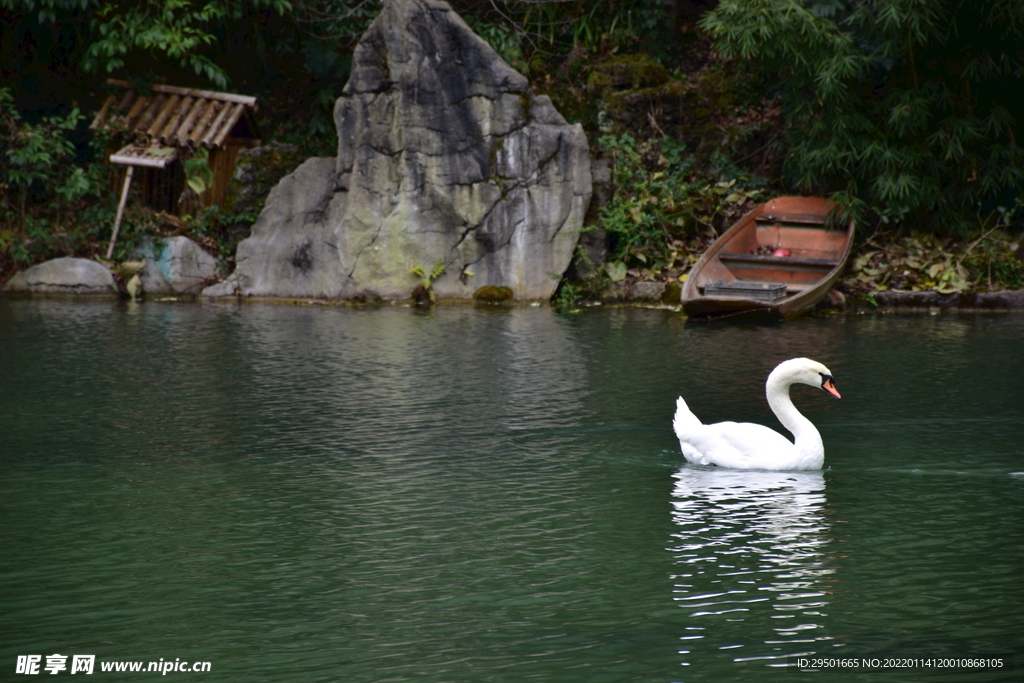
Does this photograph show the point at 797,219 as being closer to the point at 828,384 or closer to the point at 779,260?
the point at 779,260

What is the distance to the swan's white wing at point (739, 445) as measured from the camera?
705cm

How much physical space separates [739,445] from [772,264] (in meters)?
9.60

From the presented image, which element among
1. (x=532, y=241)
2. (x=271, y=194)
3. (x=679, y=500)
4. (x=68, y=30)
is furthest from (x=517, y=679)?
(x=68, y=30)

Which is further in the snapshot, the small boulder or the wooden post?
the wooden post

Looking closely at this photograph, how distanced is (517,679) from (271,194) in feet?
50.1

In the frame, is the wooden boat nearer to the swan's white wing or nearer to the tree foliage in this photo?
the tree foliage

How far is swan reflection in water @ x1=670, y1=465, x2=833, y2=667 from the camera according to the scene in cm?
451

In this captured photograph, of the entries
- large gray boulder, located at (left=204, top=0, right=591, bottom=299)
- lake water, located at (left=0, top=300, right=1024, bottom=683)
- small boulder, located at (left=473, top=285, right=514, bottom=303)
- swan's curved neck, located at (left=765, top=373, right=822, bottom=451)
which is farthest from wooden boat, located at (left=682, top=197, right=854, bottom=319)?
swan's curved neck, located at (left=765, top=373, right=822, bottom=451)

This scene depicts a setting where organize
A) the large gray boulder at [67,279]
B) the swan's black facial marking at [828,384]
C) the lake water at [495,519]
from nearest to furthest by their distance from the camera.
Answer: the lake water at [495,519]
the swan's black facial marking at [828,384]
the large gray boulder at [67,279]

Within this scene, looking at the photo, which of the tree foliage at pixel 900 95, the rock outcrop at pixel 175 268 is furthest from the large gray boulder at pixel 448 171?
the tree foliage at pixel 900 95

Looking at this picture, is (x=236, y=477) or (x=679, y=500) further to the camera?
(x=236, y=477)

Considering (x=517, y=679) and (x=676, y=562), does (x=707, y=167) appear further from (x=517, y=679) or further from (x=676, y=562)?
(x=517, y=679)

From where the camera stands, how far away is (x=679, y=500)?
21.5ft

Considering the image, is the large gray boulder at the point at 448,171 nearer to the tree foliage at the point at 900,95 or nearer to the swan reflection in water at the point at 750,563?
the tree foliage at the point at 900,95
